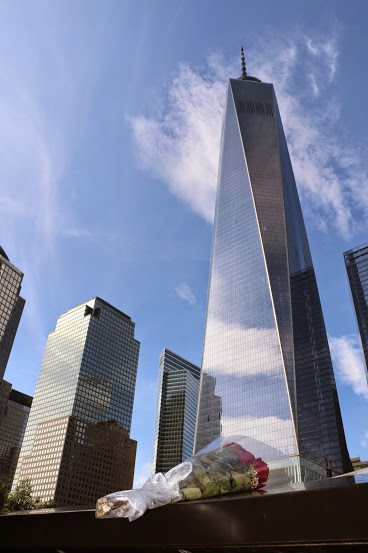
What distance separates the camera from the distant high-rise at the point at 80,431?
160000mm

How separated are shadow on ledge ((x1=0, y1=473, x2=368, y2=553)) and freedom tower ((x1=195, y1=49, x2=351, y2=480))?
93.1 metres

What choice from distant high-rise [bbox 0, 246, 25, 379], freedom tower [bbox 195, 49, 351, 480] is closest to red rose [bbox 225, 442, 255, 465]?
freedom tower [bbox 195, 49, 351, 480]

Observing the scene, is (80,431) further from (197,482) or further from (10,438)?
→ (197,482)

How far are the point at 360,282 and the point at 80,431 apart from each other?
404 feet

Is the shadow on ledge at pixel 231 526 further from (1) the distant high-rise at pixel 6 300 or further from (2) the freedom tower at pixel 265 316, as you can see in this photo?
(1) the distant high-rise at pixel 6 300

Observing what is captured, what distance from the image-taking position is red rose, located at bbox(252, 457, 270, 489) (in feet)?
15.2

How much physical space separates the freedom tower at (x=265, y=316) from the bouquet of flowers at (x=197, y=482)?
92.4 meters

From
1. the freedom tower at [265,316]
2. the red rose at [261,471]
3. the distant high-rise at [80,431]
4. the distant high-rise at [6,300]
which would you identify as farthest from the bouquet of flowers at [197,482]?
the distant high-rise at [80,431]

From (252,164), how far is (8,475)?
162 m

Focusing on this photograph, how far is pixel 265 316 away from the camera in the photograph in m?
114

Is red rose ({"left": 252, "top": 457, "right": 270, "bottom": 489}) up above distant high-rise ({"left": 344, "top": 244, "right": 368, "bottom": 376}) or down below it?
below

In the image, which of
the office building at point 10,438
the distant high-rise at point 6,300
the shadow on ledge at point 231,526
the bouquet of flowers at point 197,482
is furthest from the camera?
the office building at point 10,438

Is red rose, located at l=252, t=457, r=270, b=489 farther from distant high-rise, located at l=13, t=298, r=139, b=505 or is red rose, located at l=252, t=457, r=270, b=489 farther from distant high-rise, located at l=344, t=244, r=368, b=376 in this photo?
distant high-rise, located at l=13, t=298, r=139, b=505

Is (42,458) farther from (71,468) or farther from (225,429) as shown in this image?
(225,429)
